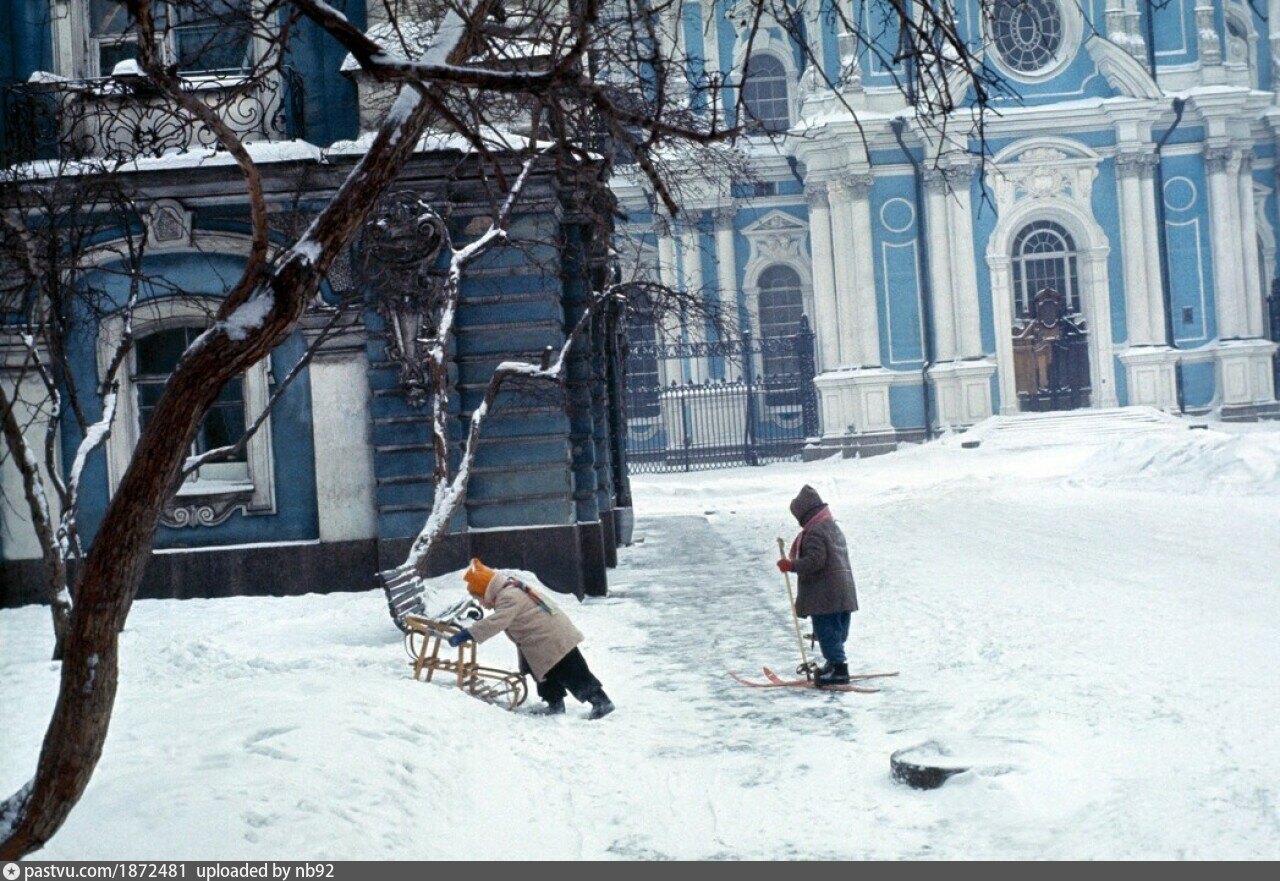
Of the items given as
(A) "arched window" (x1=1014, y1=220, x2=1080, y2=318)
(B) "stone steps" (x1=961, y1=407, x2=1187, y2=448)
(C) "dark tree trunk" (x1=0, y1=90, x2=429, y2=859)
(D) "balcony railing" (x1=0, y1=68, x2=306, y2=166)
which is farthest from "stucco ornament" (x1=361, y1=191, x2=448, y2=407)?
(A) "arched window" (x1=1014, y1=220, x2=1080, y2=318)

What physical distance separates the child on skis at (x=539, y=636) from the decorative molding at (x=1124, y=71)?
3243 cm

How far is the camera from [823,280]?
39.6 m

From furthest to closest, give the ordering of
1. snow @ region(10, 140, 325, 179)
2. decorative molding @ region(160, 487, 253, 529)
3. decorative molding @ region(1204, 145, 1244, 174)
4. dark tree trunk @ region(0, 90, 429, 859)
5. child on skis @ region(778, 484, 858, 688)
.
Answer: decorative molding @ region(1204, 145, 1244, 174) → decorative molding @ region(160, 487, 253, 529) → snow @ region(10, 140, 325, 179) → child on skis @ region(778, 484, 858, 688) → dark tree trunk @ region(0, 90, 429, 859)

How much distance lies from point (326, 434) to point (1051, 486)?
1560 cm

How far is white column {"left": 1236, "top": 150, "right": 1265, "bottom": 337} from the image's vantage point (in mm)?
38844

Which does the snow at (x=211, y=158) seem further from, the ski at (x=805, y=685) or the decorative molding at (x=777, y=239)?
the decorative molding at (x=777, y=239)

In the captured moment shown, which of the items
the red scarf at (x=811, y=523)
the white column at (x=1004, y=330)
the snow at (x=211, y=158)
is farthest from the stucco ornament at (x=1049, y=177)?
the red scarf at (x=811, y=523)

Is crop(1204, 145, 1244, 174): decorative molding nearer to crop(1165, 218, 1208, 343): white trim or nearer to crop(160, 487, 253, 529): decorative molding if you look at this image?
crop(1165, 218, 1208, 343): white trim

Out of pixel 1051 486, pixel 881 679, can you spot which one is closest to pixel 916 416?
pixel 1051 486

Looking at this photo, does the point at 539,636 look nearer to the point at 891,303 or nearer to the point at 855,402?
the point at 855,402

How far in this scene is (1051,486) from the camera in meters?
26.7

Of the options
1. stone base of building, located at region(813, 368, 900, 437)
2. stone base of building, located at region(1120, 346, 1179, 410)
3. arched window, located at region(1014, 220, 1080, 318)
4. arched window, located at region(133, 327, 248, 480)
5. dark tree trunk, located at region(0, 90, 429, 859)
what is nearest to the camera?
dark tree trunk, located at region(0, 90, 429, 859)

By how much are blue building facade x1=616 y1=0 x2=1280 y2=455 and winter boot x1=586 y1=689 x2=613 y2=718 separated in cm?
2932
